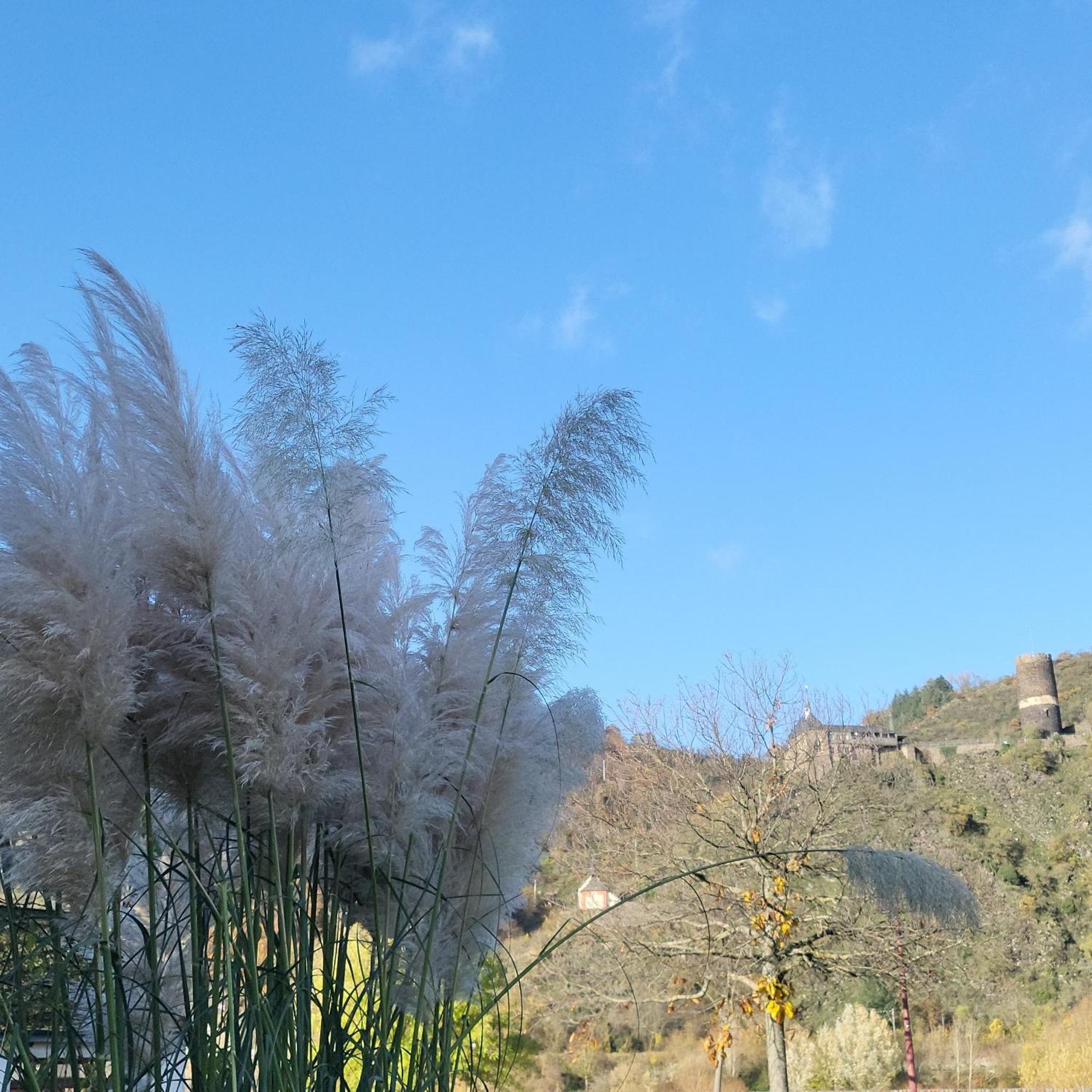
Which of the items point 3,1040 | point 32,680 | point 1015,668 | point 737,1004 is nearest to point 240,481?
point 32,680

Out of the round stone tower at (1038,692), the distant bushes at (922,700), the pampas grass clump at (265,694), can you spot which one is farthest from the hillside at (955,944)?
the distant bushes at (922,700)

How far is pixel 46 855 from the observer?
1477 millimetres

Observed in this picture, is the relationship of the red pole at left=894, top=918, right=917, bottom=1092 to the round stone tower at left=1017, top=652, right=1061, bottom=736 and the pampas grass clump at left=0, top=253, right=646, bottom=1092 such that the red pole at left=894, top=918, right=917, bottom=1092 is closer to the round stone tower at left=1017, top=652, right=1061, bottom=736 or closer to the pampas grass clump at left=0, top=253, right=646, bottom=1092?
the pampas grass clump at left=0, top=253, right=646, bottom=1092

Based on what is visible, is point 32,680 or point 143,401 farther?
point 143,401

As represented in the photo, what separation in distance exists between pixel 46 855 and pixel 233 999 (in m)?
0.32

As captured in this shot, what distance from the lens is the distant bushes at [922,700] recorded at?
49.0 metres

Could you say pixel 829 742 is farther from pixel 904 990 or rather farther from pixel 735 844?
pixel 904 990

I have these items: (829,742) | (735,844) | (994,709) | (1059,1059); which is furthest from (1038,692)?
(735,844)

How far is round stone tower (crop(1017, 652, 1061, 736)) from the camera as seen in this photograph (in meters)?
40.7

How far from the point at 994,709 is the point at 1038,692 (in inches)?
163

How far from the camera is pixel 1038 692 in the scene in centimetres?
4184

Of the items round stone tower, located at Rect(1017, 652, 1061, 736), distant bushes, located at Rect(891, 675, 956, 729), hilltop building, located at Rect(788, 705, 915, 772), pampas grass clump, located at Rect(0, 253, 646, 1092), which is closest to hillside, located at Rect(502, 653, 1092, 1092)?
hilltop building, located at Rect(788, 705, 915, 772)

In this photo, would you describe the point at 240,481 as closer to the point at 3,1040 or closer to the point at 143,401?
the point at 143,401

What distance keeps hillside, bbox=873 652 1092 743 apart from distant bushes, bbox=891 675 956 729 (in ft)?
1.85
